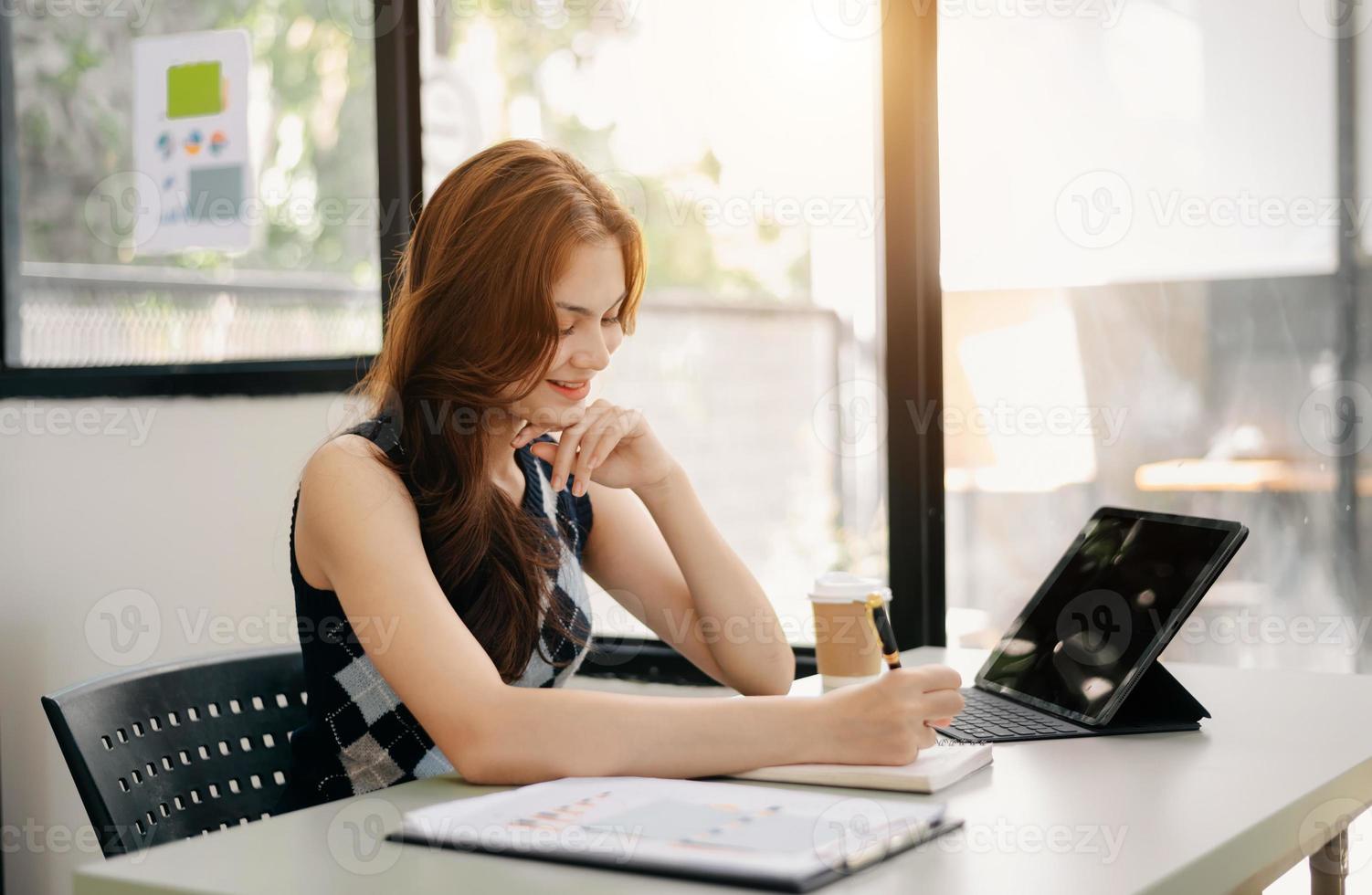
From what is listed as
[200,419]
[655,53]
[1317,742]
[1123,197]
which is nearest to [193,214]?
[200,419]

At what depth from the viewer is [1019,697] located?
1404 mm

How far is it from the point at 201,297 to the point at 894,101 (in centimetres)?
134

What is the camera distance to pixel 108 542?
2506 millimetres

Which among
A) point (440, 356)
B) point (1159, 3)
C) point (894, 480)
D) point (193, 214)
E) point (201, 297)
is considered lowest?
point (894, 480)

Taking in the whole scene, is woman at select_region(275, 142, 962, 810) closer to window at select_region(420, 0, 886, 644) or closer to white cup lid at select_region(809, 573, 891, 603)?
white cup lid at select_region(809, 573, 891, 603)

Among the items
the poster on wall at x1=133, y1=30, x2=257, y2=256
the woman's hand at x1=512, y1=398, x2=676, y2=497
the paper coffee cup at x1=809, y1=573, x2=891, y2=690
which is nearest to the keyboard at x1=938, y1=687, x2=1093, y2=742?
the paper coffee cup at x1=809, y1=573, x2=891, y2=690

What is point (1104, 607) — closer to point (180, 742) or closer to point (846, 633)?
point (846, 633)

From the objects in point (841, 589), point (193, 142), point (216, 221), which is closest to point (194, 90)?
point (193, 142)

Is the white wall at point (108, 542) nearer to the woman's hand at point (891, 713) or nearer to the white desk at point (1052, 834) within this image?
the white desk at point (1052, 834)

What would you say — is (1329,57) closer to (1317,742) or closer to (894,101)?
(894,101)

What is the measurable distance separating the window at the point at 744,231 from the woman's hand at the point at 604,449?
56 cm

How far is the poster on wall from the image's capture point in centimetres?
244

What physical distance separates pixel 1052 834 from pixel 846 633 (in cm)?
56

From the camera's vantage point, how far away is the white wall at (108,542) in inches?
93.5
